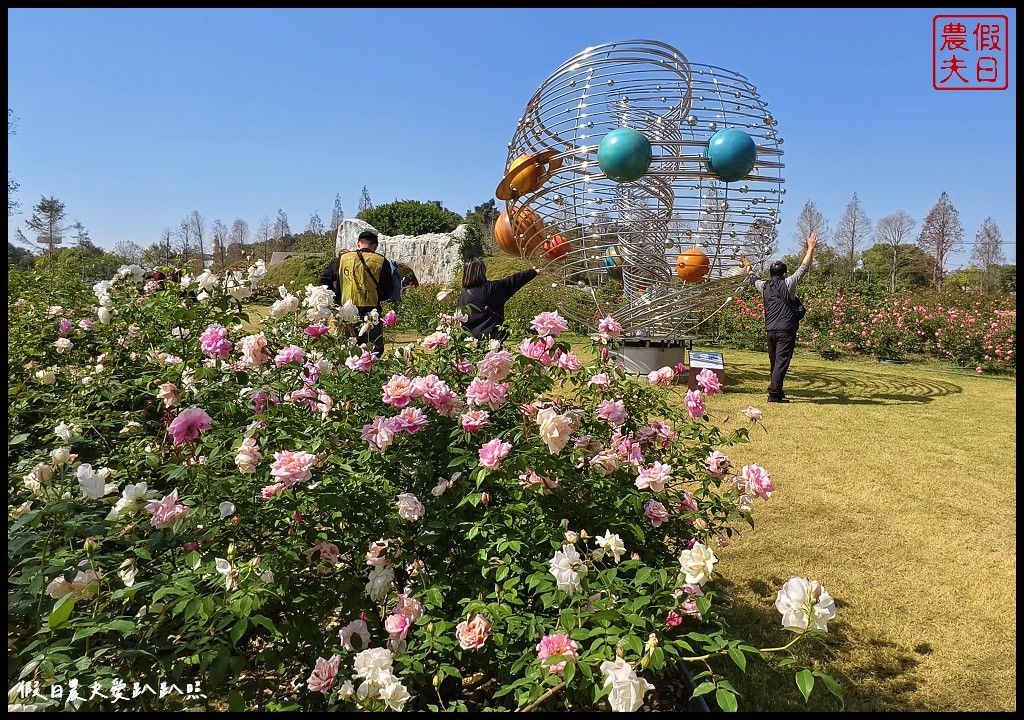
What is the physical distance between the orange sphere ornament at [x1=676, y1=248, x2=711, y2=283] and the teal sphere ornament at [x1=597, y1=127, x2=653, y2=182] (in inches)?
58.4

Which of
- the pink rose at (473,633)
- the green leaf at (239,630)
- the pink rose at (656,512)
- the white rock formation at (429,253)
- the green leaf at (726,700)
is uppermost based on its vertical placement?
the white rock formation at (429,253)

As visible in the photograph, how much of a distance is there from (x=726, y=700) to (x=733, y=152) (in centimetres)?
482

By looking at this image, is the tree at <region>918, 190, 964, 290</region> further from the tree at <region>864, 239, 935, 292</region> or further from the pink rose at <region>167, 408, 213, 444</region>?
the pink rose at <region>167, 408, 213, 444</region>

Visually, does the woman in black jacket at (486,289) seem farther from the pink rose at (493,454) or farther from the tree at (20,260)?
the tree at (20,260)

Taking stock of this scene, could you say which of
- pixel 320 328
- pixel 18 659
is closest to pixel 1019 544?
pixel 320 328

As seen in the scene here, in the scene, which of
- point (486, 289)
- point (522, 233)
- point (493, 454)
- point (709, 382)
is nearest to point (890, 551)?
point (709, 382)

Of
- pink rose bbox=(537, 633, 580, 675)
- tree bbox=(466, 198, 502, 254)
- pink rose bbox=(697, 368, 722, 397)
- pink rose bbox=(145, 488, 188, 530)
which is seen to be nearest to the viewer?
pink rose bbox=(537, 633, 580, 675)

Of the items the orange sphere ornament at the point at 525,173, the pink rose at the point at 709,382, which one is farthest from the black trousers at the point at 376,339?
the orange sphere ornament at the point at 525,173

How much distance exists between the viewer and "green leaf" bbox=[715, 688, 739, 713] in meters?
1.10

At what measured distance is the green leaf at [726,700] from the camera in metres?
1.10

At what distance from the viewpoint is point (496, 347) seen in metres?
1.94

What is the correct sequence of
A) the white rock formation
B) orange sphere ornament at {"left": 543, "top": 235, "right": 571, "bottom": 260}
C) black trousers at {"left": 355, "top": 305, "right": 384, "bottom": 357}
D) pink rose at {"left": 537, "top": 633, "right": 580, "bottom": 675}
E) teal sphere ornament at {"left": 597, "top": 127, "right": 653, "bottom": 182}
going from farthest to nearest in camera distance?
the white rock formation
orange sphere ornament at {"left": 543, "top": 235, "right": 571, "bottom": 260}
teal sphere ornament at {"left": 597, "top": 127, "right": 653, "bottom": 182}
black trousers at {"left": 355, "top": 305, "right": 384, "bottom": 357}
pink rose at {"left": 537, "top": 633, "right": 580, "bottom": 675}

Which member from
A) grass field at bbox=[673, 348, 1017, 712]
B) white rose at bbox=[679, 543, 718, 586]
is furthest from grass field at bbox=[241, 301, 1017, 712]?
white rose at bbox=[679, 543, 718, 586]

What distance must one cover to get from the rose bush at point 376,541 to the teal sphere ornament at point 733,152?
11.8ft
